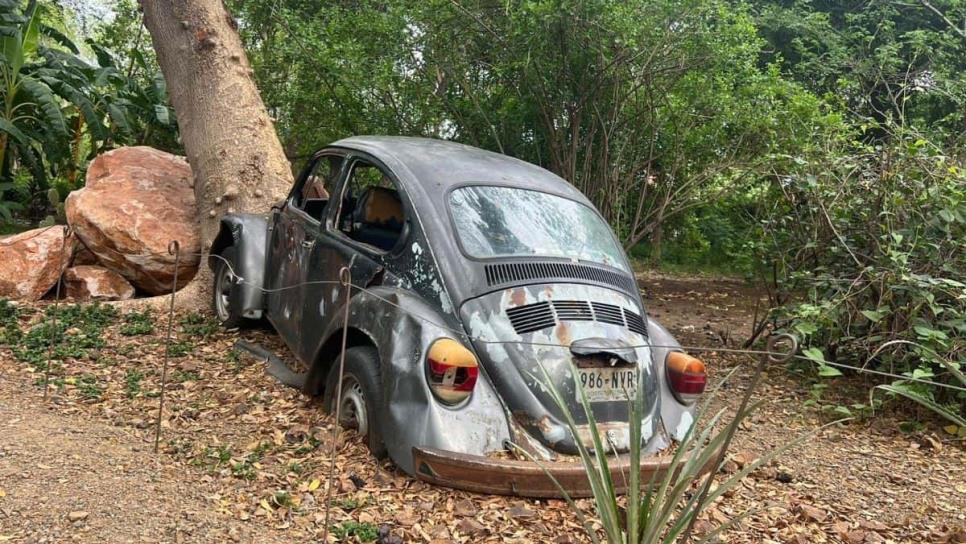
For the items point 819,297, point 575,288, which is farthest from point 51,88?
point 819,297

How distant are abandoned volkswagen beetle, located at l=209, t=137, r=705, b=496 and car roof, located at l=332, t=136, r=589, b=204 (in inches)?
0.6

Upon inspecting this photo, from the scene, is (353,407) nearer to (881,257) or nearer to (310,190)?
(310,190)

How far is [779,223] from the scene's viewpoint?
22.4 ft

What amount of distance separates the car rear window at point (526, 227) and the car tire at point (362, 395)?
0.79 m

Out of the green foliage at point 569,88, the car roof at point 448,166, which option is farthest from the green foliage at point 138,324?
the green foliage at point 569,88

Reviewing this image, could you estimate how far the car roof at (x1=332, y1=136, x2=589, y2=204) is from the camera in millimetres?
4324

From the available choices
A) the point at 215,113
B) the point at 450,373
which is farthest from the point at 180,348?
the point at 450,373

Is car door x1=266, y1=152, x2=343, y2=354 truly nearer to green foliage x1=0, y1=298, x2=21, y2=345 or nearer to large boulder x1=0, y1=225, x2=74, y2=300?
green foliage x1=0, y1=298, x2=21, y2=345

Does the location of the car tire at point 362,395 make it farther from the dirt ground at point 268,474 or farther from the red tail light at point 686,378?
the red tail light at point 686,378

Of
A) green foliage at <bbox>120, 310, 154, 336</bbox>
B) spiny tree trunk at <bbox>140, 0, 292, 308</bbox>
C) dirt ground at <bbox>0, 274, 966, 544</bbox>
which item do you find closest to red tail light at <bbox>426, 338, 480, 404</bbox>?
dirt ground at <bbox>0, 274, 966, 544</bbox>

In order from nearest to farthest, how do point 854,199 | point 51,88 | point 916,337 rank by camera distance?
1. point 916,337
2. point 854,199
3. point 51,88

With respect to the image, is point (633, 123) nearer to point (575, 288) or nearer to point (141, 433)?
point (575, 288)

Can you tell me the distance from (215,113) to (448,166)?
3861 millimetres

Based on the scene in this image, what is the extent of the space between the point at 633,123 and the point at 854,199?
3485mm
